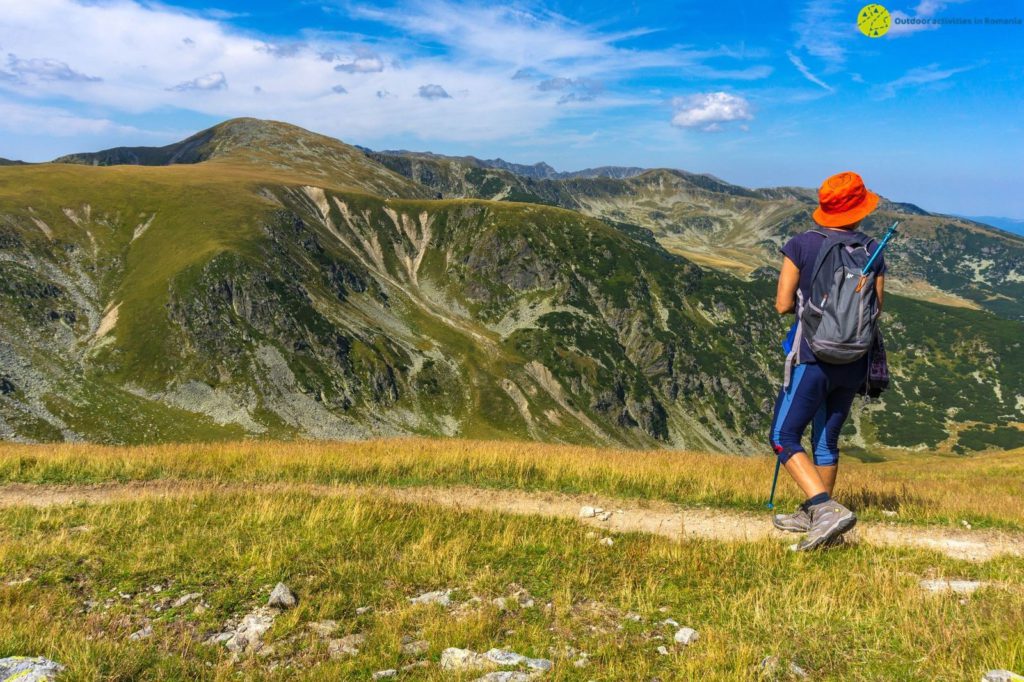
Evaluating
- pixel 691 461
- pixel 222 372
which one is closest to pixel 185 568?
pixel 691 461

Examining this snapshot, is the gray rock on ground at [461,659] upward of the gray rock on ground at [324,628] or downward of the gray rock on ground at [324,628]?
upward

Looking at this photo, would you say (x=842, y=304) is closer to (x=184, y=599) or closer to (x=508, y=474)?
(x=508, y=474)

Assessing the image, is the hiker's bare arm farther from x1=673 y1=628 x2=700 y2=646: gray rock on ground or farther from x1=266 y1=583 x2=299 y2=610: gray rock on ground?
x1=266 y1=583 x2=299 y2=610: gray rock on ground

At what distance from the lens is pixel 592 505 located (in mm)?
10797

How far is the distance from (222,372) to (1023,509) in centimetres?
13303

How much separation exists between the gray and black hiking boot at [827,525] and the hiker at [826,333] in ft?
0.04

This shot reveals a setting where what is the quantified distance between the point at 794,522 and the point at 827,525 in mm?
1177

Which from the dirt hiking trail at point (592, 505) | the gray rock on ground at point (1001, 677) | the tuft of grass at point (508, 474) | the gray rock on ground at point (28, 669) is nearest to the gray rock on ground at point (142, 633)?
the gray rock on ground at point (28, 669)

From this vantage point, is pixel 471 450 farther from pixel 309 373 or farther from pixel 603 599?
pixel 309 373

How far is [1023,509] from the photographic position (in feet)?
34.1

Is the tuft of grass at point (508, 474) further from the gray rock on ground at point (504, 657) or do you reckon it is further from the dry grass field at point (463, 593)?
the gray rock on ground at point (504, 657)

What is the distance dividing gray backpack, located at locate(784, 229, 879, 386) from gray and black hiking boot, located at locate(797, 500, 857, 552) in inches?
81.1

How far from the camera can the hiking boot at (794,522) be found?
28.6 feet

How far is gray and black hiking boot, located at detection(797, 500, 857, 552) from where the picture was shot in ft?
24.8
